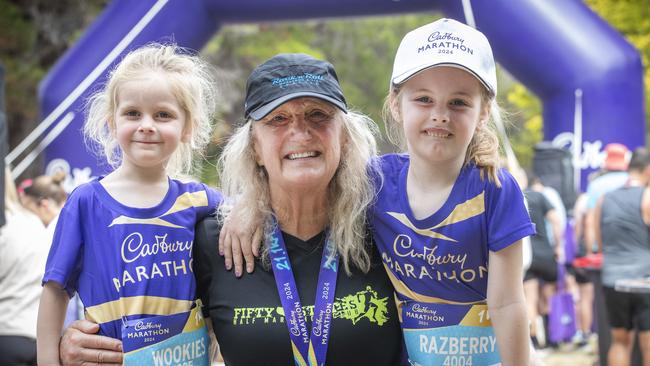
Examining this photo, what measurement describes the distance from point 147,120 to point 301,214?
0.61m

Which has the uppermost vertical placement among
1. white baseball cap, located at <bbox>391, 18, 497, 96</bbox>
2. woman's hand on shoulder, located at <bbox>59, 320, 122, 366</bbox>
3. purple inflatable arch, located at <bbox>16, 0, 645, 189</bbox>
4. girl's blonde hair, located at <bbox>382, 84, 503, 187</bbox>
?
purple inflatable arch, located at <bbox>16, 0, 645, 189</bbox>

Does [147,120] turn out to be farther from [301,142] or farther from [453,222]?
[453,222]

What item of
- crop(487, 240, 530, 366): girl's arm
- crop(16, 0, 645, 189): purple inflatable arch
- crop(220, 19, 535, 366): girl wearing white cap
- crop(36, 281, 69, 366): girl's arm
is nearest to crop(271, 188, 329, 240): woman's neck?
crop(220, 19, 535, 366): girl wearing white cap

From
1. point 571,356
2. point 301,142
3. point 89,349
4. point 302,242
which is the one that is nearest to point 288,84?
point 301,142

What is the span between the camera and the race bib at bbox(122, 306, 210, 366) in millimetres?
2477

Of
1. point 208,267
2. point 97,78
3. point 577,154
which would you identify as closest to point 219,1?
point 97,78

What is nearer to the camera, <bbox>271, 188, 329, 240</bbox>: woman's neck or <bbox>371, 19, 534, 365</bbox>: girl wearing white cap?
<bbox>371, 19, 534, 365</bbox>: girl wearing white cap

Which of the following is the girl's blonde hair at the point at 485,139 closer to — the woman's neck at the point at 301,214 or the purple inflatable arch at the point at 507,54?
the woman's neck at the point at 301,214

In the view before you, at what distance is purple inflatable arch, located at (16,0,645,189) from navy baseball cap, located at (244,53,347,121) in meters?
5.64

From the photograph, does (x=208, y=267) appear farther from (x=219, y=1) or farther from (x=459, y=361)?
(x=219, y=1)

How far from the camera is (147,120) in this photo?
2.63m

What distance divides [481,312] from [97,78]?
6.77 meters

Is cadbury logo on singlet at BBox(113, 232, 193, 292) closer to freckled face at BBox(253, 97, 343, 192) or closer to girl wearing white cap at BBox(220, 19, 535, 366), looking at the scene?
girl wearing white cap at BBox(220, 19, 535, 366)

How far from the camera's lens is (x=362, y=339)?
8.02 feet
